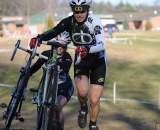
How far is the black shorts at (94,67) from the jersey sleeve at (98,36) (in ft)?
0.40

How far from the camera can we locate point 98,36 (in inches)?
289

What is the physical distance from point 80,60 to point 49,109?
4.20 ft

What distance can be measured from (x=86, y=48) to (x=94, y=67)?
18.4 inches

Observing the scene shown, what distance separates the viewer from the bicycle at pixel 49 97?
642 centimetres

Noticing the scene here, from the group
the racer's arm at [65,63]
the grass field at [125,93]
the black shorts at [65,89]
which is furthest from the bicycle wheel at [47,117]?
the grass field at [125,93]

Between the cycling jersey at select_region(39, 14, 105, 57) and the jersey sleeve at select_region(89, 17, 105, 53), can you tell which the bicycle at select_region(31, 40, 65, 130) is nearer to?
the cycling jersey at select_region(39, 14, 105, 57)

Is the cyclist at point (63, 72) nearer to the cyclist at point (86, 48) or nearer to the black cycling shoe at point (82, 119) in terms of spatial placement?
the cyclist at point (86, 48)

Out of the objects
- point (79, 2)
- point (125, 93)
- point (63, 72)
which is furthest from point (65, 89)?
point (125, 93)

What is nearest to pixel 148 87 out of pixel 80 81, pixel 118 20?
pixel 80 81

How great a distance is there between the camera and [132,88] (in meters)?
23.8

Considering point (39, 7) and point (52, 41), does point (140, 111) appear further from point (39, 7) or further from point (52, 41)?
point (39, 7)

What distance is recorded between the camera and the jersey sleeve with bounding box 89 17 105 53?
7.27 meters

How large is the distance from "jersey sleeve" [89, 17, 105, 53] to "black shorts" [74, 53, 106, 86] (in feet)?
0.40

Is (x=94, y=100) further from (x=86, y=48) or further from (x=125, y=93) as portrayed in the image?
(x=125, y=93)
